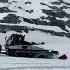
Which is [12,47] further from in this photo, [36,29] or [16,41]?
[36,29]

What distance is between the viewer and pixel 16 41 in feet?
73.9

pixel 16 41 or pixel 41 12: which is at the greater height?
pixel 16 41

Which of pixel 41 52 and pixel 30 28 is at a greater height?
pixel 41 52

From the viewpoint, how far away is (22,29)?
7094 cm

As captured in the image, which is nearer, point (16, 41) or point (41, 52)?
point (41, 52)

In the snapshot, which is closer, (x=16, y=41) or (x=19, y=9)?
(x=16, y=41)

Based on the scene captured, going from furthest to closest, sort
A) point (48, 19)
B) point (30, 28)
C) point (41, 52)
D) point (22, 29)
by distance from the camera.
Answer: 1. point (48, 19)
2. point (30, 28)
3. point (22, 29)
4. point (41, 52)

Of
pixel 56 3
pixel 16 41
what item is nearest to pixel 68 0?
pixel 56 3

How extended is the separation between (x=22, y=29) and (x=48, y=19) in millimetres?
14667

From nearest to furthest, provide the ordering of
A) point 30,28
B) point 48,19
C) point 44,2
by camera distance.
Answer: point 30,28, point 48,19, point 44,2

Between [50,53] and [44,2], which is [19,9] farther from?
[50,53]

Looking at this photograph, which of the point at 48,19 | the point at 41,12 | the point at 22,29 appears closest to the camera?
the point at 22,29

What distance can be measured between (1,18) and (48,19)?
50.6 ft

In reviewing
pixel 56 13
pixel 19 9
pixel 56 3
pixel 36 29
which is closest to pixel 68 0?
pixel 56 3
